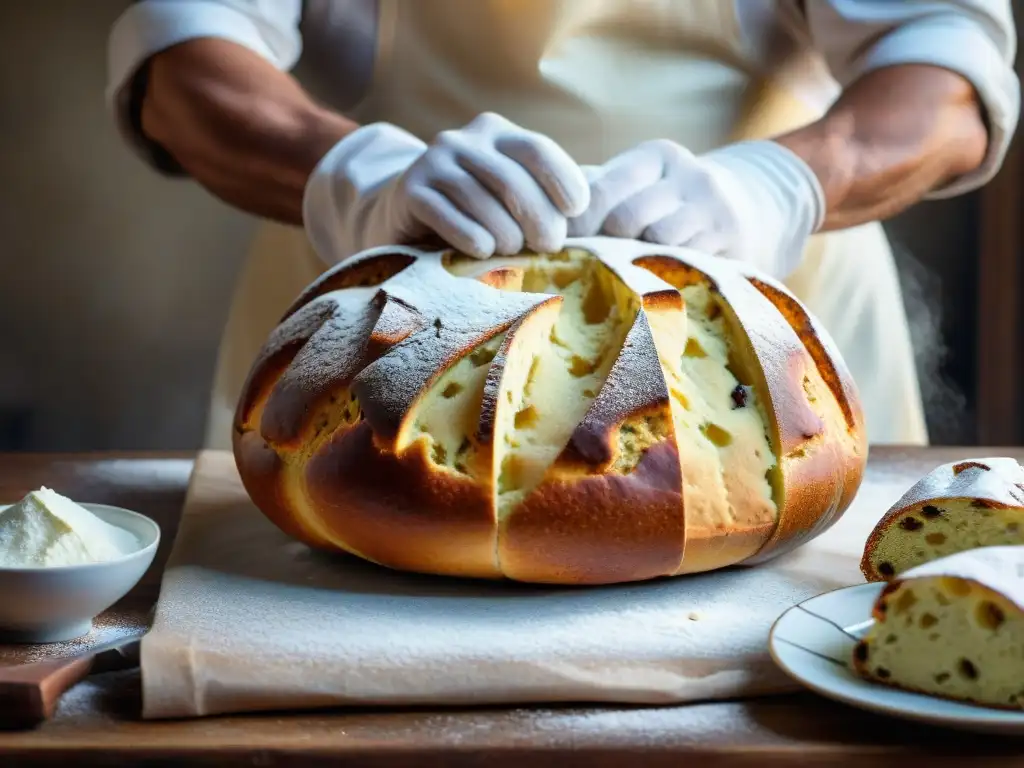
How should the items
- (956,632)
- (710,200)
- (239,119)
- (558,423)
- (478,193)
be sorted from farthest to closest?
1. (239,119)
2. (710,200)
3. (478,193)
4. (558,423)
5. (956,632)

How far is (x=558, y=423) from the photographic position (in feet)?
3.27

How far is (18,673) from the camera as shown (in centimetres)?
79

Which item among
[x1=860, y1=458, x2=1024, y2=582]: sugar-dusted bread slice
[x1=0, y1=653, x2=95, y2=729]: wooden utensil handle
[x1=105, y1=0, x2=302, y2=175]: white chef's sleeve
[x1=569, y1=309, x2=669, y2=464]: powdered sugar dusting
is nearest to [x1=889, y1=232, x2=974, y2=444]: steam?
[x1=105, y1=0, x2=302, y2=175]: white chef's sleeve

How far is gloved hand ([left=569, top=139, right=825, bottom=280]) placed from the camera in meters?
1.24

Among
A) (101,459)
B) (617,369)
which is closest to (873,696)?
(617,369)

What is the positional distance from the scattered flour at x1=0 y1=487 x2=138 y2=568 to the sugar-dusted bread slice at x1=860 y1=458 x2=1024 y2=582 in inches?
24.0

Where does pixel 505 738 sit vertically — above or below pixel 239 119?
below

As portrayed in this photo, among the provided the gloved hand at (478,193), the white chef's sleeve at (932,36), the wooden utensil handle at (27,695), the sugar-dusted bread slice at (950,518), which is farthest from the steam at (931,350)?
the wooden utensil handle at (27,695)

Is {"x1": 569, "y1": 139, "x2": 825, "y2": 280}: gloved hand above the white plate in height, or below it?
above

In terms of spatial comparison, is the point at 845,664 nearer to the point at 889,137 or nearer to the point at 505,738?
the point at 505,738

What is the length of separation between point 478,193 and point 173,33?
755mm

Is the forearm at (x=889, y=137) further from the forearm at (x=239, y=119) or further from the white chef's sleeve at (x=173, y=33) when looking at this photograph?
the white chef's sleeve at (x=173, y=33)

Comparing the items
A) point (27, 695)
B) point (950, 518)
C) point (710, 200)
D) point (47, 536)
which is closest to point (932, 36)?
point (710, 200)

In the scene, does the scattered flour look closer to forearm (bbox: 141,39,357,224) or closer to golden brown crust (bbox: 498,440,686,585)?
golden brown crust (bbox: 498,440,686,585)
